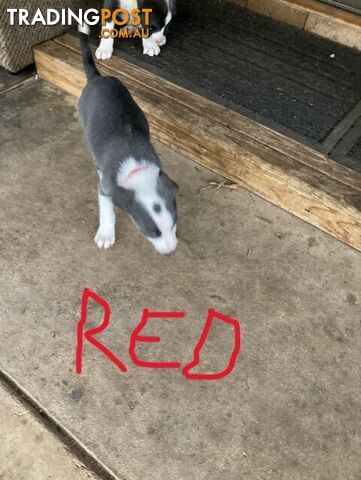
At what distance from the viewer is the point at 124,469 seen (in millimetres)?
1705

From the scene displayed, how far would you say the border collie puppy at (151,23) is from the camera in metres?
2.77

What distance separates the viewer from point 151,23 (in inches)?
110

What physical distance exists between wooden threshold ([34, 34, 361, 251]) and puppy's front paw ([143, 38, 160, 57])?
170 millimetres

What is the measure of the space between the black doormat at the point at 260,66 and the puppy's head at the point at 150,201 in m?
1.04

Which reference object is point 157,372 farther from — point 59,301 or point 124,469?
point 59,301

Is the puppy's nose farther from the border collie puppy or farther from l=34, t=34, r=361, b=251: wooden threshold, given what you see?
the border collie puppy

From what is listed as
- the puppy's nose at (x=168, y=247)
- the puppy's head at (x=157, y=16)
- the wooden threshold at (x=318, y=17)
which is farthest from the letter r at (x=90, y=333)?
the wooden threshold at (x=318, y=17)

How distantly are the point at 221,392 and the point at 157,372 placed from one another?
11.0 inches

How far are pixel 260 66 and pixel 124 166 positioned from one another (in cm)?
152

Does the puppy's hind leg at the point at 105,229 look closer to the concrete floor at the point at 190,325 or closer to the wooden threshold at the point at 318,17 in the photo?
the concrete floor at the point at 190,325

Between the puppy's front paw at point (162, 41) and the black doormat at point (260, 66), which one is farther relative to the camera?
the puppy's front paw at point (162, 41)

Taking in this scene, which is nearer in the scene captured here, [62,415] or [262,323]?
[62,415]

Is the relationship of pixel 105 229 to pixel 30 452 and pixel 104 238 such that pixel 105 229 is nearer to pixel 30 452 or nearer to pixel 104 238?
pixel 104 238

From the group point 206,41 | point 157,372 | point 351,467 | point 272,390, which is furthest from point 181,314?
point 206,41
